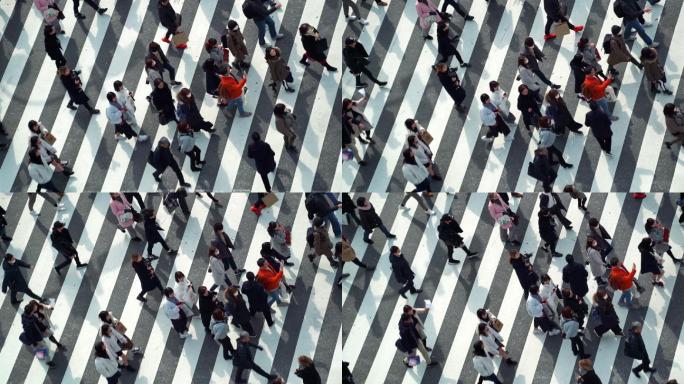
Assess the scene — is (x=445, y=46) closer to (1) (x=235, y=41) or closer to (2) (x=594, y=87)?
(2) (x=594, y=87)

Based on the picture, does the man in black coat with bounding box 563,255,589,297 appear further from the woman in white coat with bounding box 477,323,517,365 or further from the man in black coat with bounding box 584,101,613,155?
the man in black coat with bounding box 584,101,613,155

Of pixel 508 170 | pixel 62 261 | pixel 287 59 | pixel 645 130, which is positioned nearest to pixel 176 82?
pixel 287 59

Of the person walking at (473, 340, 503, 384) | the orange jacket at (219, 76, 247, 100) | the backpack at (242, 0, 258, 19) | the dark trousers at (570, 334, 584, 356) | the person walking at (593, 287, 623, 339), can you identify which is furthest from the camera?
the backpack at (242, 0, 258, 19)

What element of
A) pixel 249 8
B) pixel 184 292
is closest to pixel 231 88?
pixel 249 8

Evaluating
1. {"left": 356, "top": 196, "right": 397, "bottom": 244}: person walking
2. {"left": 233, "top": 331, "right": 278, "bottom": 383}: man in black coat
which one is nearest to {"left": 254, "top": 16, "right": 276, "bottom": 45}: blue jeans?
{"left": 356, "top": 196, "right": 397, "bottom": 244}: person walking

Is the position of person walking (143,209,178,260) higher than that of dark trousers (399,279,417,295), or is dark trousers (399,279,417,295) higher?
dark trousers (399,279,417,295)

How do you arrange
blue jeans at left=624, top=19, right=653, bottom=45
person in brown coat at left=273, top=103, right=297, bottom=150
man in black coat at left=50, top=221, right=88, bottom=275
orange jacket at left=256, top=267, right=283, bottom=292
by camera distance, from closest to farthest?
orange jacket at left=256, top=267, right=283, bottom=292 → man in black coat at left=50, top=221, right=88, bottom=275 → person in brown coat at left=273, top=103, right=297, bottom=150 → blue jeans at left=624, top=19, right=653, bottom=45

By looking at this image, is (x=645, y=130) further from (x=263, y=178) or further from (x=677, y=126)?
(x=263, y=178)
